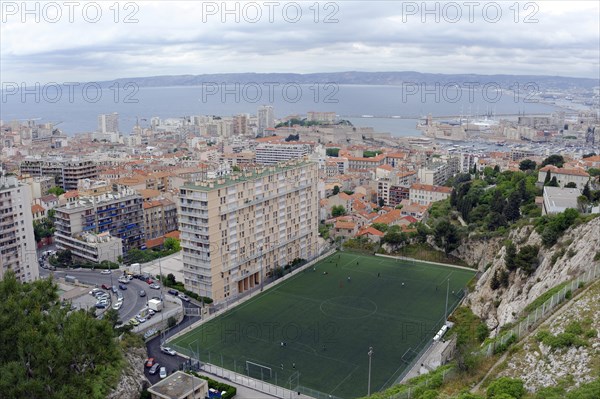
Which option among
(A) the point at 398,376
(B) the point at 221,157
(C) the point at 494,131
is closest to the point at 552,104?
(C) the point at 494,131

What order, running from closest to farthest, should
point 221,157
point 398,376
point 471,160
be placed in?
point 398,376 → point 471,160 → point 221,157

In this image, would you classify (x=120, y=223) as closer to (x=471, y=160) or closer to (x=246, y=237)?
(x=246, y=237)

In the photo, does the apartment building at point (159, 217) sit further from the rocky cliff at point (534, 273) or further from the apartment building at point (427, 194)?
the rocky cliff at point (534, 273)

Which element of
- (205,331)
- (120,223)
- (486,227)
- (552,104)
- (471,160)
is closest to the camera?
(205,331)

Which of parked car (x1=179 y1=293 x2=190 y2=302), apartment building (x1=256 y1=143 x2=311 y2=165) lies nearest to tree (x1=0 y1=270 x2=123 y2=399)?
parked car (x1=179 y1=293 x2=190 y2=302)

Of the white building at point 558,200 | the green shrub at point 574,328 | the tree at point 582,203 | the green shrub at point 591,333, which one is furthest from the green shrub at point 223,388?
the tree at point 582,203

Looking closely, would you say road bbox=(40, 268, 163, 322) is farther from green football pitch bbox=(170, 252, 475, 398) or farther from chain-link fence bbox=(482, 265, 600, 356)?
chain-link fence bbox=(482, 265, 600, 356)

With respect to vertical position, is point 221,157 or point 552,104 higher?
point 552,104
